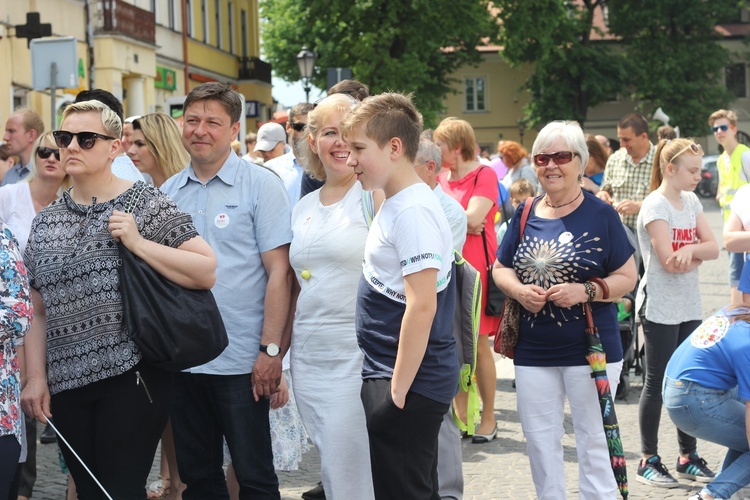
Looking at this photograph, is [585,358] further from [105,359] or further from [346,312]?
[105,359]

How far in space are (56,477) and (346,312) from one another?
3120 millimetres

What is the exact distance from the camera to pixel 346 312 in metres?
4.63

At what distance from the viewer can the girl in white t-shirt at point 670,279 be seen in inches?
258

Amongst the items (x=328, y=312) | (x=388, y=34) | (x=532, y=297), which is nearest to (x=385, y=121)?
(x=328, y=312)

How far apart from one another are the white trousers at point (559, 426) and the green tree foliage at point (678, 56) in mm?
49040

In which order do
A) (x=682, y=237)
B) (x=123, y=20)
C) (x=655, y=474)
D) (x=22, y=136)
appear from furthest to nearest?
1. (x=123, y=20)
2. (x=22, y=136)
3. (x=682, y=237)
4. (x=655, y=474)

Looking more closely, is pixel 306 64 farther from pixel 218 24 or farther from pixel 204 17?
pixel 218 24

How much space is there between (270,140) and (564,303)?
19.6 feet

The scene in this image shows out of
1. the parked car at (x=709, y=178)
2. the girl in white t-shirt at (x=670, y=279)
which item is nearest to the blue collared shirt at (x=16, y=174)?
the girl in white t-shirt at (x=670, y=279)

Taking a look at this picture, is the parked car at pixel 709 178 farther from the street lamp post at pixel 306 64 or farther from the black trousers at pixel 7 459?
the black trousers at pixel 7 459

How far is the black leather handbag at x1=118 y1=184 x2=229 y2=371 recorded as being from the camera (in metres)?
4.05

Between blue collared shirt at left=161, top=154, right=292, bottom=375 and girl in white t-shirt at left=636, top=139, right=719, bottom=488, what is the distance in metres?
2.73

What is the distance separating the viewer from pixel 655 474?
6477mm

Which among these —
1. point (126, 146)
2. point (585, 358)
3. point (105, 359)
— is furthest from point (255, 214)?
point (126, 146)
